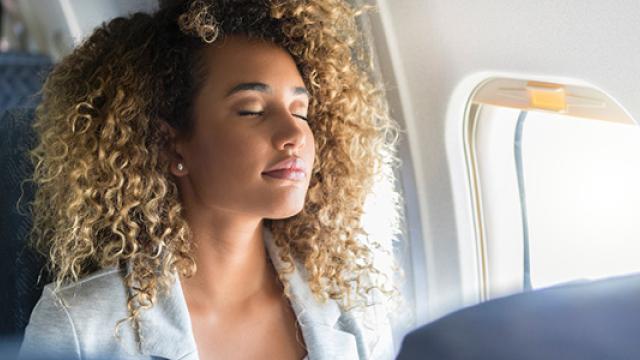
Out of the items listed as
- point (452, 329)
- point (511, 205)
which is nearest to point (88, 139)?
point (511, 205)

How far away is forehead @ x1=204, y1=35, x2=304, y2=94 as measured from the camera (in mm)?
1467

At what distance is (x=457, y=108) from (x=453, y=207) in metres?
0.27

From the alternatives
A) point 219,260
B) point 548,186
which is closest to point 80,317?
point 219,260

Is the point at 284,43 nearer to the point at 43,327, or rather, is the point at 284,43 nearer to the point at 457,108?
the point at 457,108

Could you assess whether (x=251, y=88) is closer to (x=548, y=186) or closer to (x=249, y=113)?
(x=249, y=113)

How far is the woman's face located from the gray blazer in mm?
208

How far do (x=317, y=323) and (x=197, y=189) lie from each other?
1.13ft

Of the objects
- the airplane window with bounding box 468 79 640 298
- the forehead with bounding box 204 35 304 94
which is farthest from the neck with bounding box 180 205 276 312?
the airplane window with bounding box 468 79 640 298

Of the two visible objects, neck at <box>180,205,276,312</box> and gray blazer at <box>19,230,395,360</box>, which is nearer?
gray blazer at <box>19,230,395,360</box>

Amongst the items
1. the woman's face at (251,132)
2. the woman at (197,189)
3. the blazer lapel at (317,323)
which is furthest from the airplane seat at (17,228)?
the blazer lapel at (317,323)

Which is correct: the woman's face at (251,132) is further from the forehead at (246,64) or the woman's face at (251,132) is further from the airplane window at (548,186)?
the airplane window at (548,186)

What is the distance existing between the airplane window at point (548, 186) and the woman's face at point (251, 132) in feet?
1.42

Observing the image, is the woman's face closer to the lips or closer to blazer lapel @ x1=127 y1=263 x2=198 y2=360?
the lips

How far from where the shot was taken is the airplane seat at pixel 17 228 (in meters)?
1.58
